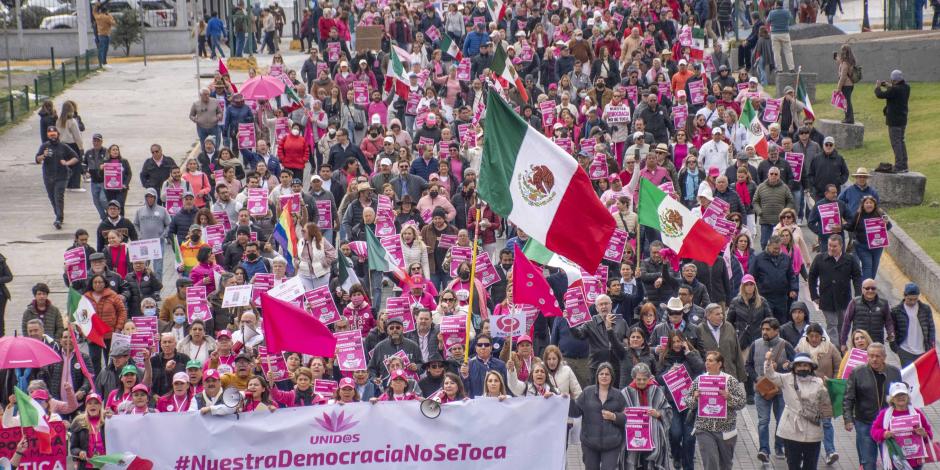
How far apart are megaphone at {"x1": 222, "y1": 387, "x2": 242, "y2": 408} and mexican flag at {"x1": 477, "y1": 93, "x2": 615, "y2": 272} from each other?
2.78m

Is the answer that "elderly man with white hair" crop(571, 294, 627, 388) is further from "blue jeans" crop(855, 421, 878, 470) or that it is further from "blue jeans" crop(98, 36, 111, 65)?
"blue jeans" crop(98, 36, 111, 65)

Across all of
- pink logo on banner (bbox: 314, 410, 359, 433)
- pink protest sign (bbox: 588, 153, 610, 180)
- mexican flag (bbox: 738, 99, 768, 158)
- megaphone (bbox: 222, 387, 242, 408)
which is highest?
mexican flag (bbox: 738, 99, 768, 158)

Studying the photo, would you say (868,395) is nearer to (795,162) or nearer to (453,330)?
(453,330)

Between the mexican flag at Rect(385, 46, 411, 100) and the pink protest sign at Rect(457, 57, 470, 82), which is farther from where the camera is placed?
the pink protest sign at Rect(457, 57, 470, 82)

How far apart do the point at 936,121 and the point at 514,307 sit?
681 inches

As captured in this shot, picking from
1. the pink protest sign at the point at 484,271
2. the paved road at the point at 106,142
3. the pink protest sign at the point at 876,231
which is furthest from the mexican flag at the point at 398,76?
the pink protest sign at the point at 876,231

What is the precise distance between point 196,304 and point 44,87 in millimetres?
23163

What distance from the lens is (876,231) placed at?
19875mm

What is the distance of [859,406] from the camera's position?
15.0m

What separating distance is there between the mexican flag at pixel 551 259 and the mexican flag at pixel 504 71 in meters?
9.01

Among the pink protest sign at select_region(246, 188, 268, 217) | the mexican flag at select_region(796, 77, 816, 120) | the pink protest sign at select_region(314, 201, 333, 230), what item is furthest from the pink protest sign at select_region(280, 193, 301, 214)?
the mexican flag at select_region(796, 77, 816, 120)

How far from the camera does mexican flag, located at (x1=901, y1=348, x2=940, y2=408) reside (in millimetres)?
14836

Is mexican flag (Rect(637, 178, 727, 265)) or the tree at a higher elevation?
the tree

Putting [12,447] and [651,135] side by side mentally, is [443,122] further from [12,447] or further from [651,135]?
[12,447]
